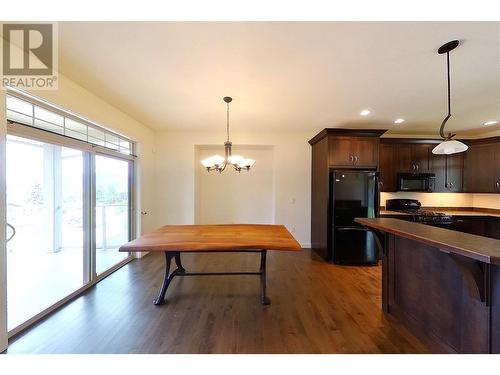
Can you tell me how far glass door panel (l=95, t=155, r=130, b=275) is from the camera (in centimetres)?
309

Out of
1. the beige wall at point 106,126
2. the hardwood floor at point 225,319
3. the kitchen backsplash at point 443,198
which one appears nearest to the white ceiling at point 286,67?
the beige wall at point 106,126

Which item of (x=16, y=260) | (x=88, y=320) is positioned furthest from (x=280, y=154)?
(x=16, y=260)

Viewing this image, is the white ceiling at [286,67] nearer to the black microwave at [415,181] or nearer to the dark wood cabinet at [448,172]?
the dark wood cabinet at [448,172]

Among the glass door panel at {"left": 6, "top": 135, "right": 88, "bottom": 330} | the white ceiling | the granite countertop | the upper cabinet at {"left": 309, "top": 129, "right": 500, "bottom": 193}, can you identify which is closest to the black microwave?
the upper cabinet at {"left": 309, "top": 129, "right": 500, "bottom": 193}

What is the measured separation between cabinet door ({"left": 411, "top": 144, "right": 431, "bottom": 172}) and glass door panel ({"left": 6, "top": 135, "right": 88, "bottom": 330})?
5.69m

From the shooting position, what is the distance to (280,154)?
458cm

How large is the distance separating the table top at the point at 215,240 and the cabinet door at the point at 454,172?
12.9ft

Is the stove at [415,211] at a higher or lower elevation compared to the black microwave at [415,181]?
lower

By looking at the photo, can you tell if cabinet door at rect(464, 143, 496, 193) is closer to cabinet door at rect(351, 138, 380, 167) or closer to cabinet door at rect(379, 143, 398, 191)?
cabinet door at rect(379, 143, 398, 191)

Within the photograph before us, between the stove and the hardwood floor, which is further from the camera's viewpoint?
the stove

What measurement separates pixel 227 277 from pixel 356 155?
9.84 feet

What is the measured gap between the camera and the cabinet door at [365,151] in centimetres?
366

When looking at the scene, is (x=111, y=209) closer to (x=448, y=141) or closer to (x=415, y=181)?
(x=448, y=141)
